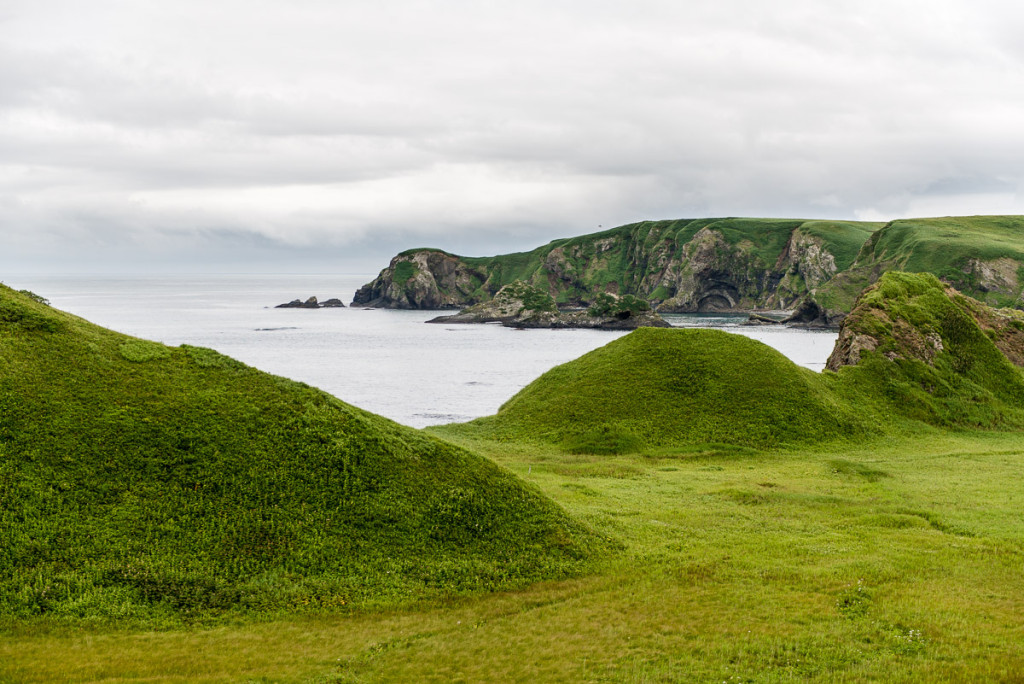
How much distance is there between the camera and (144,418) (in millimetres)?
27312

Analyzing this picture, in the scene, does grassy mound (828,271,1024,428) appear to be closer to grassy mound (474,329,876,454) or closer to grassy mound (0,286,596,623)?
grassy mound (474,329,876,454)

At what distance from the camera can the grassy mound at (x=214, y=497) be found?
2209 cm

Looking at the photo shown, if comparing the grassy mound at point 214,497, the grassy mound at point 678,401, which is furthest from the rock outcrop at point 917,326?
the grassy mound at point 214,497

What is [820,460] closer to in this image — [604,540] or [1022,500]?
[1022,500]

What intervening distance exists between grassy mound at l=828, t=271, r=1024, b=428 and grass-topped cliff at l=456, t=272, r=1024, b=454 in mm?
142

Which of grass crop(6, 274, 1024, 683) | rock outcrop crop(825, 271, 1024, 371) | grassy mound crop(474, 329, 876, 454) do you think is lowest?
grass crop(6, 274, 1024, 683)

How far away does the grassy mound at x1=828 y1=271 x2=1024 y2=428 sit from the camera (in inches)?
2598

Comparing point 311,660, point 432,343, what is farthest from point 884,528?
point 432,343

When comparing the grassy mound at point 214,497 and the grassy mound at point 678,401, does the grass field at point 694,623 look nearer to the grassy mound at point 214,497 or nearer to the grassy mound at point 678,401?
the grassy mound at point 214,497

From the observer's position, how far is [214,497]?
25469mm

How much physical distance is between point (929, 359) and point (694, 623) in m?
62.7

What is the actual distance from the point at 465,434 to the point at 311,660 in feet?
134

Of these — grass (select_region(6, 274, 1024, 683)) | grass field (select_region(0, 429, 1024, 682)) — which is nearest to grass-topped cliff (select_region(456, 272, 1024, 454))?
grass (select_region(6, 274, 1024, 683))

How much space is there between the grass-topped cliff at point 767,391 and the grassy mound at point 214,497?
2744cm
